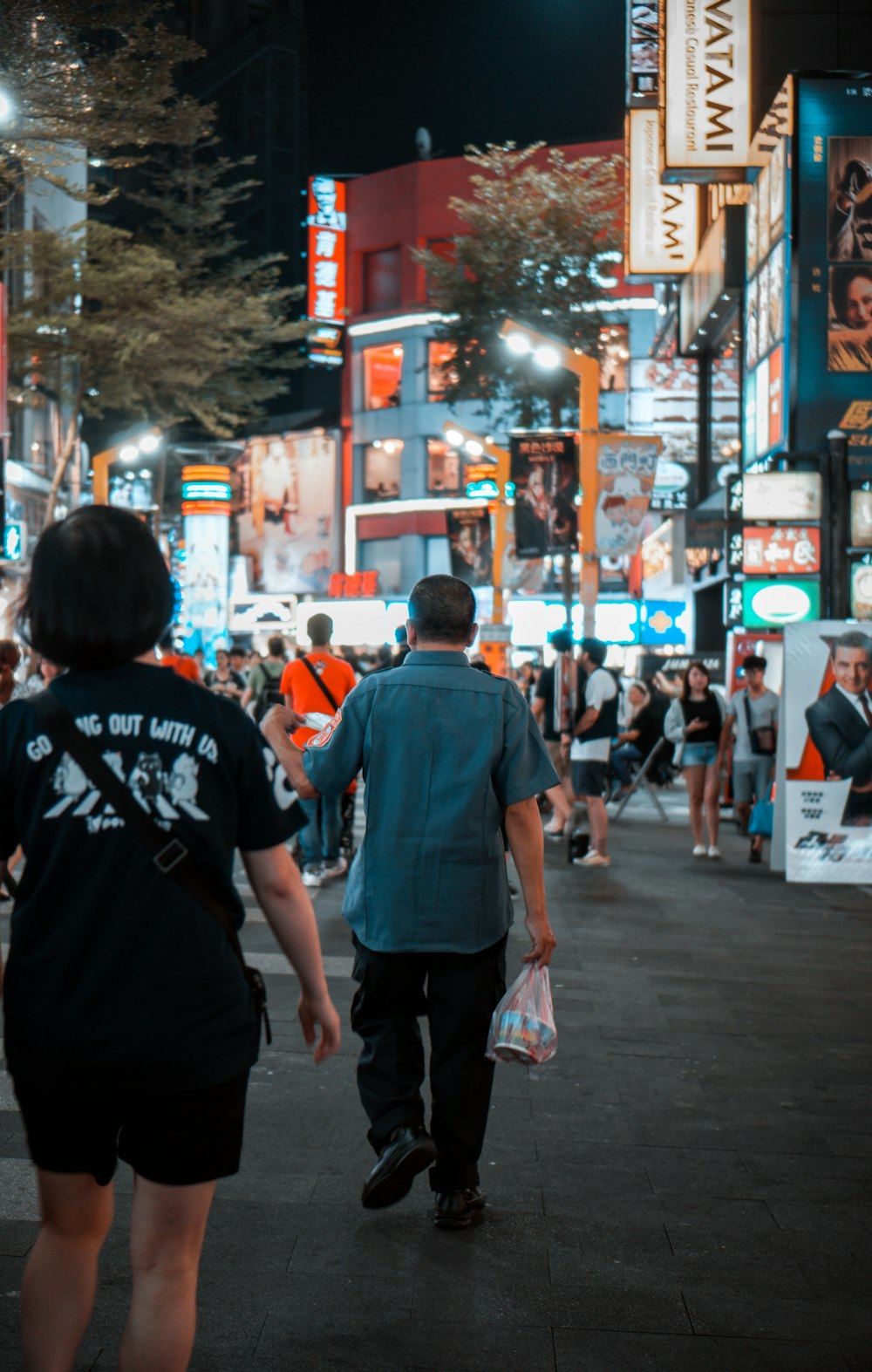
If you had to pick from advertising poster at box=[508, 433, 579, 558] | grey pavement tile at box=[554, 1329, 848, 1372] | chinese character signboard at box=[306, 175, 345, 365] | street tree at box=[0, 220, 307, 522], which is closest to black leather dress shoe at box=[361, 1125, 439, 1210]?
grey pavement tile at box=[554, 1329, 848, 1372]

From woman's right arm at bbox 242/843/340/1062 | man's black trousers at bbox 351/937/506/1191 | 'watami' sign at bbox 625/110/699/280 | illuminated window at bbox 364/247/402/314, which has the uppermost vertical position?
illuminated window at bbox 364/247/402/314

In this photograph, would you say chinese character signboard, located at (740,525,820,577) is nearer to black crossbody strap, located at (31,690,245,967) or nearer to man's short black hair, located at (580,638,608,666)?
man's short black hair, located at (580,638,608,666)

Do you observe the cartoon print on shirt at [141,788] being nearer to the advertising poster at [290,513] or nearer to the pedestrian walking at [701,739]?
the pedestrian walking at [701,739]

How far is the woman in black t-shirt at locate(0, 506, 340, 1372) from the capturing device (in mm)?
2666

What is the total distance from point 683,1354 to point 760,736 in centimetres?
1085

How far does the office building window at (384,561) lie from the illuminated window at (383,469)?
1450mm

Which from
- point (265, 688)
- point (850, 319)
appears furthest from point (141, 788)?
point (850, 319)

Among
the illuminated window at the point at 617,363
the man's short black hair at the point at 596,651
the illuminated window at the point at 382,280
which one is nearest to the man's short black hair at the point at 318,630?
the man's short black hair at the point at 596,651

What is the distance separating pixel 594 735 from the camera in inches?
549

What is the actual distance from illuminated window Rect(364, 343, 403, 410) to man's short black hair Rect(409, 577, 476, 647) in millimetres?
46735

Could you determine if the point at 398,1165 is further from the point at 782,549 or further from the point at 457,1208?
the point at 782,549

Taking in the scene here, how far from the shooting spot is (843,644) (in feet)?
39.1

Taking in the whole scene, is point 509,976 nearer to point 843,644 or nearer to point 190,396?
point 843,644

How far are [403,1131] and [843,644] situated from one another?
8183 mm
